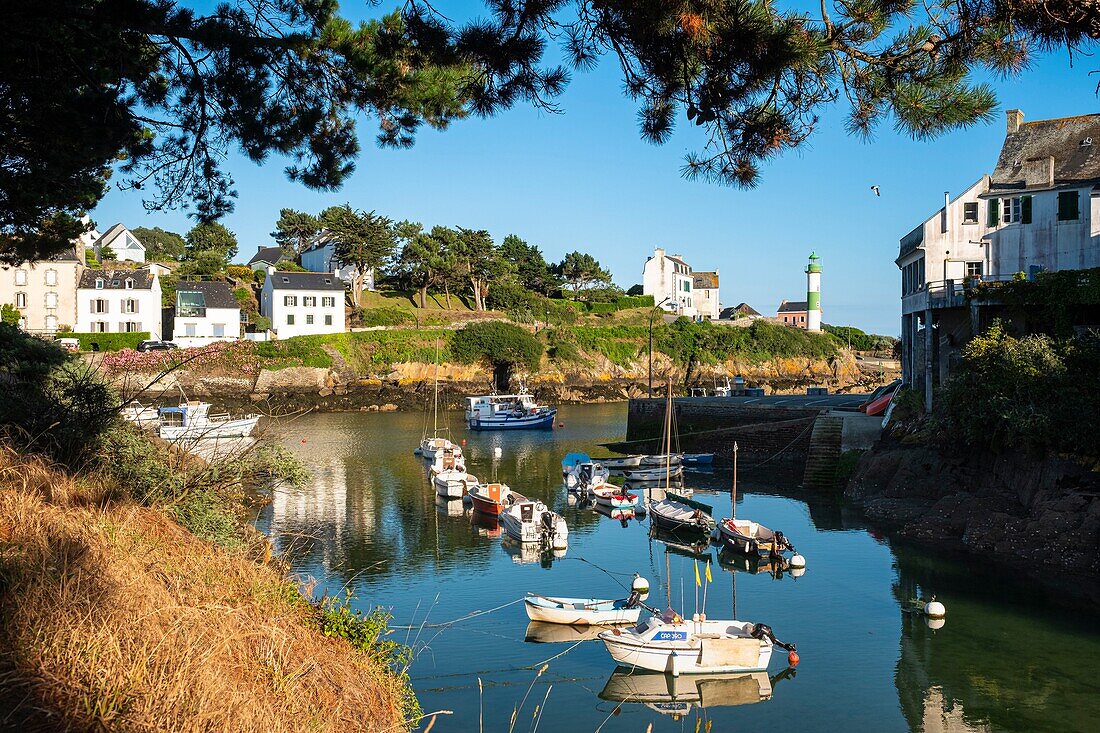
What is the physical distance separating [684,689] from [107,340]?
6205 centimetres

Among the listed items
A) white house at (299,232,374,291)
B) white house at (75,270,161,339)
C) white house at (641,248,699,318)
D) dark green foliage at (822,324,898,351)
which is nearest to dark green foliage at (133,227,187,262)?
white house at (299,232,374,291)

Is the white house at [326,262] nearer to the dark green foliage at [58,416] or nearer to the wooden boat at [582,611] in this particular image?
the wooden boat at [582,611]

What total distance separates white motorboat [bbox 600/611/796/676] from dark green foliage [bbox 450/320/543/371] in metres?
61.8

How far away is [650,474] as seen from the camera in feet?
130

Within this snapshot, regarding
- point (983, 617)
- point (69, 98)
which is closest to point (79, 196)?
point (69, 98)

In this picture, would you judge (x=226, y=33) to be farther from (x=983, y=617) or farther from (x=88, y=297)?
(x=88, y=297)

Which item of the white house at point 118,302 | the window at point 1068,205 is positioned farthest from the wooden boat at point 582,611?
the white house at point 118,302

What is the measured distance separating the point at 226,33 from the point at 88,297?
66.1 metres

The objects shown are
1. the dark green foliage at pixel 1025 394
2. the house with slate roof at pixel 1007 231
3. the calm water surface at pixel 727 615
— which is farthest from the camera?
the house with slate roof at pixel 1007 231

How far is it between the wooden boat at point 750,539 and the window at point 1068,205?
17.5 m

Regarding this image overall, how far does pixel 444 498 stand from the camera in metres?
34.0

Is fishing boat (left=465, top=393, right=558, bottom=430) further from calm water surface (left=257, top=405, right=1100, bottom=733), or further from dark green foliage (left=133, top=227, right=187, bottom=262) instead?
dark green foliage (left=133, top=227, right=187, bottom=262)

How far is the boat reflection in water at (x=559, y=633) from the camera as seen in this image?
18.2m

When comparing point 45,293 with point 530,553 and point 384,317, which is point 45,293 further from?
point 530,553
